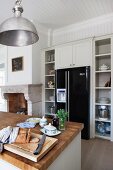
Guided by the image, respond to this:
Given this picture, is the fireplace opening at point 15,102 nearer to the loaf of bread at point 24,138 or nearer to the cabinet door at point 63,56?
the cabinet door at point 63,56

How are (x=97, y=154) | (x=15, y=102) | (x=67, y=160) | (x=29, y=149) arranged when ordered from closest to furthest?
(x=29, y=149)
(x=67, y=160)
(x=97, y=154)
(x=15, y=102)

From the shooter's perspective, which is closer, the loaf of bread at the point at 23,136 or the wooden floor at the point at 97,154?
the loaf of bread at the point at 23,136

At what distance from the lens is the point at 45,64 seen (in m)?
4.14

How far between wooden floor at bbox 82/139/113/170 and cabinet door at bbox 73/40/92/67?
178cm

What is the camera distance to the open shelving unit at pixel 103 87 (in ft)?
10.4

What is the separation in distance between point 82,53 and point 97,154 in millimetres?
2211

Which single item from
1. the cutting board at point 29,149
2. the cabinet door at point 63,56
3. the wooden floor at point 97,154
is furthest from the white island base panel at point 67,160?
the cabinet door at point 63,56

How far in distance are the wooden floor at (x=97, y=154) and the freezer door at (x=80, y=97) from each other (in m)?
0.30

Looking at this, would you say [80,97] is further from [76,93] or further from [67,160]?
[67,160]

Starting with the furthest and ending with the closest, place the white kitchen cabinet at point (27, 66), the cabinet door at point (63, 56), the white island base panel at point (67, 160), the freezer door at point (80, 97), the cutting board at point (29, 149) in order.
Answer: the white kitchen cabinet at point (27, 66), the cabinet door at point (63, 56), the freezer door at point (80, 97), the white island base panel at point (67, 160), the cutting board at point (29, 149)

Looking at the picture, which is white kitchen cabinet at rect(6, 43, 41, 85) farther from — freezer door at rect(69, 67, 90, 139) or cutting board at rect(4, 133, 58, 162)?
cutting board at rect(4, 133, 58, 162)

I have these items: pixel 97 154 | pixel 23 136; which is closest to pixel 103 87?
pixel 97 154

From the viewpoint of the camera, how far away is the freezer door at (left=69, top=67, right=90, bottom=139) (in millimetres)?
3164

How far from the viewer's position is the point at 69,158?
128 cm
